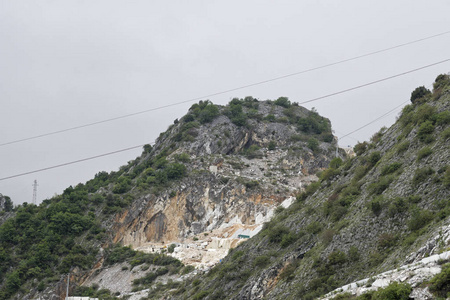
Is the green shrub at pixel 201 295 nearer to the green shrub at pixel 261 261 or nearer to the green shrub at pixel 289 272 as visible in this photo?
the green shrub at pixel 261 261

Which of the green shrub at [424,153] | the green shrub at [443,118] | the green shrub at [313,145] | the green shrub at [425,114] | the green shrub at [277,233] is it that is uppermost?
the green shrub at [313,145]

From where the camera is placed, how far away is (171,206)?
270 feet

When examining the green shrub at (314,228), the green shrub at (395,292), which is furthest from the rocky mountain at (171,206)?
the green shrub at (395,292)

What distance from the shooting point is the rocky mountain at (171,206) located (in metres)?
71.3

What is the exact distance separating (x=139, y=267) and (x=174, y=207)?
14082mm

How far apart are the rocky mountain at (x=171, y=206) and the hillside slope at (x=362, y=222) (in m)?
22.6

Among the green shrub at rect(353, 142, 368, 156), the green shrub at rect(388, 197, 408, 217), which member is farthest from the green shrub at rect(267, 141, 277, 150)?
the green shrub at rect(388, 197, 408, 217)

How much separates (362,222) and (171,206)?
53674 millimetres

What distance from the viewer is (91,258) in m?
73.3

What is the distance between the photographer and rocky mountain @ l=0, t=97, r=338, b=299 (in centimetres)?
7131

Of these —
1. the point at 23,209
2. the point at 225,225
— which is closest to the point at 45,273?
the point at 23,209

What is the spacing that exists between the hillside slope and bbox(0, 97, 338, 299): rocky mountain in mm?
22629

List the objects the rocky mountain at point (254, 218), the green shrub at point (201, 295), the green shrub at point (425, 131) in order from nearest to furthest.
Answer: the rocky mountain at point (254, 218)
the green shrub at point (425, 131)
the green shrub at point (201, 295)

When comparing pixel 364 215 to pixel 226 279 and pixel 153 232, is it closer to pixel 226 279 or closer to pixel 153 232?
pixel 226 279
